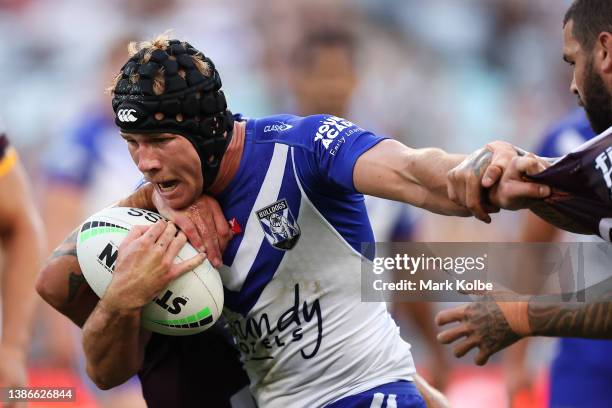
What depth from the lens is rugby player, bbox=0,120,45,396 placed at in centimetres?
511

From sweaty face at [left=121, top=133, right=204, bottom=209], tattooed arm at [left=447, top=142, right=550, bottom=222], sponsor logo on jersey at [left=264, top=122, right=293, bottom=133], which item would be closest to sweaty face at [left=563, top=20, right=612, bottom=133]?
tattooed arm at [left=447, top=142, right=550, bottom=222]

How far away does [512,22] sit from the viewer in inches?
428

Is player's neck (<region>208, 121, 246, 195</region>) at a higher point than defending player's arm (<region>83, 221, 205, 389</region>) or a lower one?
higher

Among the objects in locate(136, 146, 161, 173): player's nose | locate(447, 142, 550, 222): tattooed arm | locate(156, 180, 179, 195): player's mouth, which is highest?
locate(447, 142, 550, 222): tattooed arm

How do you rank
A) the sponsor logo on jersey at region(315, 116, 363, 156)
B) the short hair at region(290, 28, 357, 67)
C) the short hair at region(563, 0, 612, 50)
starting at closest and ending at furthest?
the short hair at region(563, 0, 612, 50) < the sponsor logo on jersey at region(315, 116, 363, 156) < the short hair at region(290, 28, 357, 67)

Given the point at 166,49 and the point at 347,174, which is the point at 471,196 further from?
the point at 166,49

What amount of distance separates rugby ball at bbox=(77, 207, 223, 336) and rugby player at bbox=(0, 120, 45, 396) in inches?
51.9

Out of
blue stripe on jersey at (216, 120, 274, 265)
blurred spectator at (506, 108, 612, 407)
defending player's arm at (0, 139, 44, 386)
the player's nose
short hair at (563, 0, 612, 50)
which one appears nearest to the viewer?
short hair at (563, 0, 612, 50)

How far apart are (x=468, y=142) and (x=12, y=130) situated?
4.27 metres

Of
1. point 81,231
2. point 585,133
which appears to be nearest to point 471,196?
point 81,231

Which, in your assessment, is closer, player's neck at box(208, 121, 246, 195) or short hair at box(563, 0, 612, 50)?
short hair at box(563, 0, 612, 50)

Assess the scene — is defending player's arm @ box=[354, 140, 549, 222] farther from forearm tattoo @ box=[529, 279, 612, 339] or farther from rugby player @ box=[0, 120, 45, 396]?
rugby player @ box=[0, 120, 45, 396]

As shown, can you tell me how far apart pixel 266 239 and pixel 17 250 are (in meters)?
1.79

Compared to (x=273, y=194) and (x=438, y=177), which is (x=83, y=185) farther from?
(x=438, y=177)
